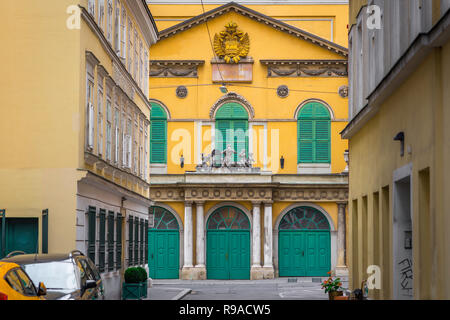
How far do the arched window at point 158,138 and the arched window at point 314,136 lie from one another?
7.36 m

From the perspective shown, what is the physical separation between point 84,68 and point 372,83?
704cm

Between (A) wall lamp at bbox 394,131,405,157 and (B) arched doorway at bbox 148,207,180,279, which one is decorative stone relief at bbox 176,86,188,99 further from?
(A) wall lamp at bbox 394,131,405,157

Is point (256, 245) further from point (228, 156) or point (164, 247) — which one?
point (228, 156)

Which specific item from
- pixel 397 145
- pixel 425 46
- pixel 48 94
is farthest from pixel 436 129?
pixel 48 94

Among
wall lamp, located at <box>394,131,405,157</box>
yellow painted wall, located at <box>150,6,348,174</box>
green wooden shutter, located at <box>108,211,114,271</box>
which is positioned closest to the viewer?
wall lamp, located at <box>394,131,405,157</box>

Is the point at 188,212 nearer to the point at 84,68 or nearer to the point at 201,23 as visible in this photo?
the point at 201,23

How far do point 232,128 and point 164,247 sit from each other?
Result: 24.7 feet

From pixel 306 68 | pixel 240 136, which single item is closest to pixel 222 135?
pixel 240 136

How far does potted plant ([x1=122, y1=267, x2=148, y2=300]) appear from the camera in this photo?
86.1ft

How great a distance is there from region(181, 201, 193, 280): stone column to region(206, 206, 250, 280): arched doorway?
3.28 feet

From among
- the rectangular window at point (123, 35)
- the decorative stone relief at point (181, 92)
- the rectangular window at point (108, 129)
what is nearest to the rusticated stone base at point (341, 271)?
the decorative stone relief at point (181, 92)

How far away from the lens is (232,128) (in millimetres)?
44938

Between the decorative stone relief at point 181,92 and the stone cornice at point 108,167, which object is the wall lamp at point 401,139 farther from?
the decorative stone relief at point 181,92

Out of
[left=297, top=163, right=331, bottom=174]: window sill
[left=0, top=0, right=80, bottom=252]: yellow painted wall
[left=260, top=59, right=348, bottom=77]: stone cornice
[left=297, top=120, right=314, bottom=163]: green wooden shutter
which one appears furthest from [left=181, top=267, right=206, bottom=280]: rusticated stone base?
[left=0, top=0, right=80, bottom=252]: yellow painted wall
